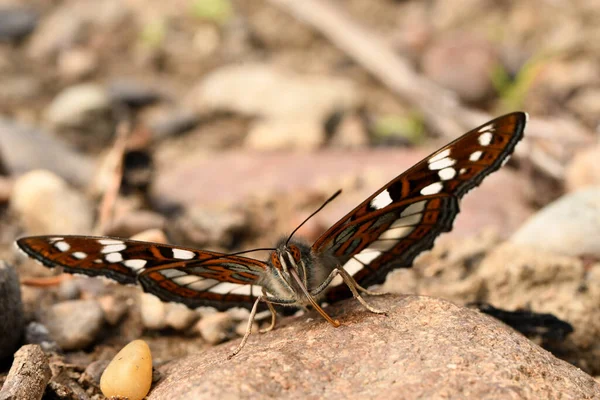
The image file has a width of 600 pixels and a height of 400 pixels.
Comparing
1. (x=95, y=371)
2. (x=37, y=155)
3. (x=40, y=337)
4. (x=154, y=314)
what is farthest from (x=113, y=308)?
(x=37, y=155)

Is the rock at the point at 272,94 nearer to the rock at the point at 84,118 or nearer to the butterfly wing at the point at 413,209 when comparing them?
the rock at the point at 84,118

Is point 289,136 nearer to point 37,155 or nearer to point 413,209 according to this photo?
point 37,155

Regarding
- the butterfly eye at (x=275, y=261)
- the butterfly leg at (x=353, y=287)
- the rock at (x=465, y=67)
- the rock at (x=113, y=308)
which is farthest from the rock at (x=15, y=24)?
the butterfly leg at (x=353, y=287)

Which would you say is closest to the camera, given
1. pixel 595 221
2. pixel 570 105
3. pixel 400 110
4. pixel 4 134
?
pixel 595 221

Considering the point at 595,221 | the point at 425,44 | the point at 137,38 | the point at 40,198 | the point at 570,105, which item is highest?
the point at 137,38

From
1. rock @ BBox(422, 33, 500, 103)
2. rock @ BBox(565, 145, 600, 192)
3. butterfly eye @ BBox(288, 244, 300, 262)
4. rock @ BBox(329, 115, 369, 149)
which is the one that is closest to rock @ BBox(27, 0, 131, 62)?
rock @ BBox(329, 115, 369, 149)

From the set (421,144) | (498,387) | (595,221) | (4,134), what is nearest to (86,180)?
(4,134)

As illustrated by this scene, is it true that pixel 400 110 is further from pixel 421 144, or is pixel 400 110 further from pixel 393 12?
pixel 393 12
